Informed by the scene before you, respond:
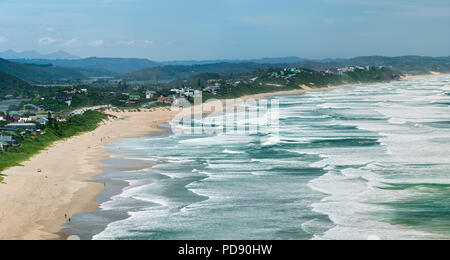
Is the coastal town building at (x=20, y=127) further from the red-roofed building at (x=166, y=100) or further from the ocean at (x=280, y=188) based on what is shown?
the red-roofed building at (x=166, y=100)

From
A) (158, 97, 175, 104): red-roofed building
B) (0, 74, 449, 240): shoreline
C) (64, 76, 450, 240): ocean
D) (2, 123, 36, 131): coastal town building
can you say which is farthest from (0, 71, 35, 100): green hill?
(64, 76, 450, 240): ocean

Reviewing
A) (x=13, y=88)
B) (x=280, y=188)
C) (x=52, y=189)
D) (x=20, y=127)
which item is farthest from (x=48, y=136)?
(x=13, y=88)

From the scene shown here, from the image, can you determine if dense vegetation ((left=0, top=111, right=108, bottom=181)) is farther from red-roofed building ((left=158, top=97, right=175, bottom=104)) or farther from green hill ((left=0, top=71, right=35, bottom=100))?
green hill ((left=0, top=71, right=35, bottom=100))

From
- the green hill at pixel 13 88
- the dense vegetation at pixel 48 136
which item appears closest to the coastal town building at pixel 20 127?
the dense vegetation at pixel 48 136

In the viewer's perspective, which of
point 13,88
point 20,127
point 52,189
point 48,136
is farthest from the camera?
point 13,88

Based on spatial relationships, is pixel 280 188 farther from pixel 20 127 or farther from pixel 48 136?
pixel 20 127
